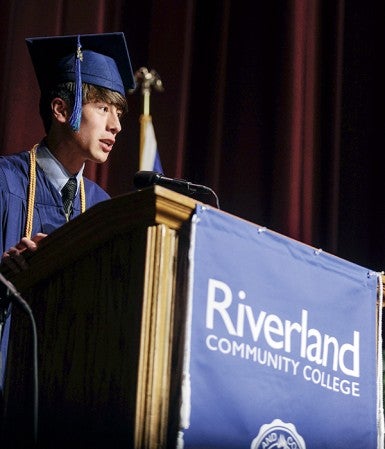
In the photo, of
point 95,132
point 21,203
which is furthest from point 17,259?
point 95,132

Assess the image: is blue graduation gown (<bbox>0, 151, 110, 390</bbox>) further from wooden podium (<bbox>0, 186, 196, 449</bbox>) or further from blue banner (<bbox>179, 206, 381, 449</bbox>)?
blue banner (<bbox>179, 206, 381, 449</bbox>)

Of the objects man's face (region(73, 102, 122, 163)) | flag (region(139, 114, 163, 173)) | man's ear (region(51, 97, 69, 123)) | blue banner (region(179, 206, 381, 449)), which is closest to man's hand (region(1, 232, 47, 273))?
blue banner (region(179, 206, 381, 449))

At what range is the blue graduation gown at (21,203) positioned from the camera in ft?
7.11

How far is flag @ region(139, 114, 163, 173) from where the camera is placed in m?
2.86

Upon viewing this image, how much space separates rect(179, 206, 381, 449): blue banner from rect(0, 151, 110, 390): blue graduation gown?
3.09ft

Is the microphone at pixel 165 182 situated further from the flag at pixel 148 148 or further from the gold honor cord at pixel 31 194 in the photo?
the flag at pixel 148 148

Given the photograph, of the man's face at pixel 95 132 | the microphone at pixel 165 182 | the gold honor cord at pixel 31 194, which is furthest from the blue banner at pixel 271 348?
the man's face at pixel 95 132

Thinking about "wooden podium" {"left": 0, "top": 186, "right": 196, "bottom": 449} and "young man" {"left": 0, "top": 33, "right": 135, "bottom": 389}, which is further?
"young man" {"left": 0, "top": 33, "right": 135, "bottom": 389}

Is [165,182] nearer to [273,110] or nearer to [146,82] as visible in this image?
[146,82]

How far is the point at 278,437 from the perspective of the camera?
4.27ft

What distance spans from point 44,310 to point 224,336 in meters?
0.37

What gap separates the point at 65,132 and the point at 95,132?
0.32ft

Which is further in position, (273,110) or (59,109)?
(273,110)

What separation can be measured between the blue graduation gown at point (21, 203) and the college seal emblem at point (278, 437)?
3.40 ft
